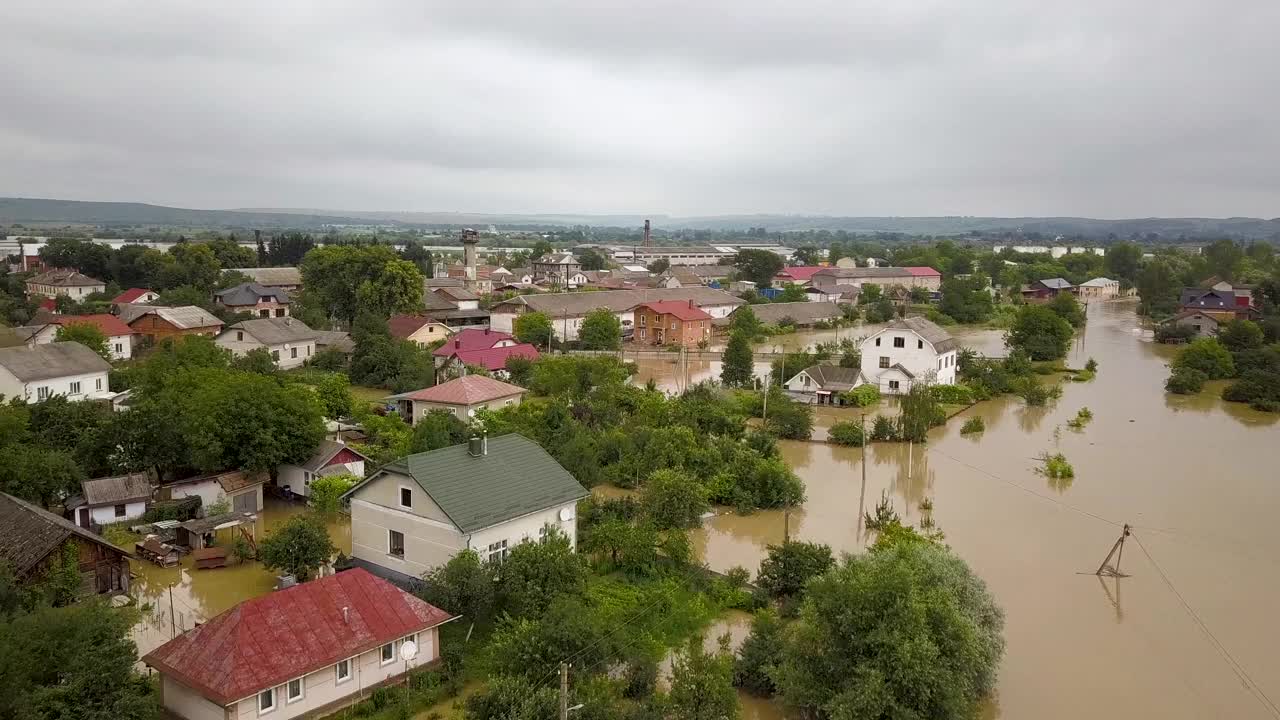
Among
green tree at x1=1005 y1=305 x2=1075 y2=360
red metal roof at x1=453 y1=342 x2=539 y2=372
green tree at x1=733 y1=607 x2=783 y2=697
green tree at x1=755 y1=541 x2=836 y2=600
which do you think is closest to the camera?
green tree at x1=733 y1=607 x2=783 y2=697

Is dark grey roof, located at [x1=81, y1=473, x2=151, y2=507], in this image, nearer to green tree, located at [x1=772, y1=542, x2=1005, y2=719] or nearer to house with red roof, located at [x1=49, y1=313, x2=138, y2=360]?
green tree, located at [x1=772, y1=542, x2=1005, y2=719]

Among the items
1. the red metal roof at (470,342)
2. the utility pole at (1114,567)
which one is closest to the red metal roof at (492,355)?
the red metal roof at (470,342)

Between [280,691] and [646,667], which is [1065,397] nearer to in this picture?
[646,667]

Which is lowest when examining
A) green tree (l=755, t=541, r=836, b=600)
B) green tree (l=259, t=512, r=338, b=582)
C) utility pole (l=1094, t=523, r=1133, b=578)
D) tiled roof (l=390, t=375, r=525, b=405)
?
utility pole (l=1094, t=523, r=1133, b=578)

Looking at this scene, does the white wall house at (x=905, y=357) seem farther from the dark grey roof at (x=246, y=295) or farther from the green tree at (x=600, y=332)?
the dark grey roof at (x=246, y=295)

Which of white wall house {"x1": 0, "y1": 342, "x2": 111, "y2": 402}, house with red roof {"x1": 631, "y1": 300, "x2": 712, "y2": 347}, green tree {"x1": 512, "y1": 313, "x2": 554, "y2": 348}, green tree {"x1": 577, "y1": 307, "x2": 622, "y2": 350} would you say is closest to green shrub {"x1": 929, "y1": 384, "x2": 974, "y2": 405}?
house with red roof {"x1": 631, "y1": 300, "x2": 712, "y2": 347}

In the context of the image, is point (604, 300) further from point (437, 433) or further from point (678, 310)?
point (437, 433)

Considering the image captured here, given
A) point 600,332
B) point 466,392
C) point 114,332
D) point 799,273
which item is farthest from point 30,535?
point 799,273
